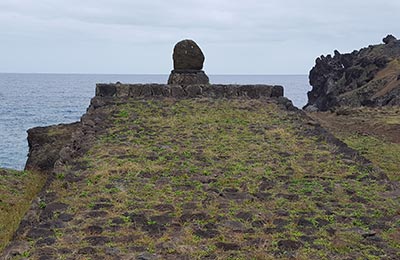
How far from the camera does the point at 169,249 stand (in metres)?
6.65

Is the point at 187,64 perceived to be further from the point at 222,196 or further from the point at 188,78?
the point at 222,196

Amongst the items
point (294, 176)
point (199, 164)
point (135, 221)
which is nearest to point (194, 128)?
point (199, 164)

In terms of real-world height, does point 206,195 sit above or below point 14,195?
above

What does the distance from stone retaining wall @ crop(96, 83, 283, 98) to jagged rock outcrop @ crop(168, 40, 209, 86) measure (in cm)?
136

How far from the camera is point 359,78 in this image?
A: 55188 mm

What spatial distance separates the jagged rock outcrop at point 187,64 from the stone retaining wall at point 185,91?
1.36 metres

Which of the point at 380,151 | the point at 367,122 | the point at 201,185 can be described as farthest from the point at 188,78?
the point at 367,122

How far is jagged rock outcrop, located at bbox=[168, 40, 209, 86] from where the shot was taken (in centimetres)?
1922

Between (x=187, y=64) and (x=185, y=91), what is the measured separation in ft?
6.98

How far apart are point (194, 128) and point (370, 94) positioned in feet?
121

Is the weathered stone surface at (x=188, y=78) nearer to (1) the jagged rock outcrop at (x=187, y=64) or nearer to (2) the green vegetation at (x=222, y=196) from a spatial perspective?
(1) the jagged rock outcrop at (x=187, y=64)

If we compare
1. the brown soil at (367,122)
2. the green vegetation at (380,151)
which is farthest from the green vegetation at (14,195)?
the brown soil at (367,122)

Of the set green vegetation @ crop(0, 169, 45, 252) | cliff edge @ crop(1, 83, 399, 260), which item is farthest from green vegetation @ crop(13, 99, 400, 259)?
green vegetation @ crop(0, 169, 45, 252)

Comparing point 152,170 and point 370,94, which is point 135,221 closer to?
point 152,170
